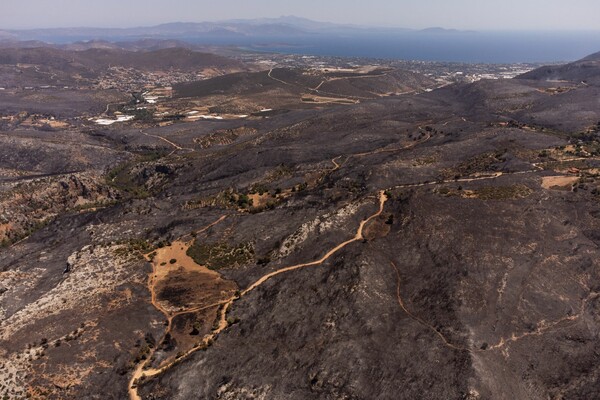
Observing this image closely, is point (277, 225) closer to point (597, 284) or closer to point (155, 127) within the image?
point (597, 284)

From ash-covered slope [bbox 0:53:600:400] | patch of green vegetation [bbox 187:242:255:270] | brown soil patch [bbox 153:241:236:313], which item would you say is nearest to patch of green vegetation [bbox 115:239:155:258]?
ash-covered slope [bbox 0:53:600:400]

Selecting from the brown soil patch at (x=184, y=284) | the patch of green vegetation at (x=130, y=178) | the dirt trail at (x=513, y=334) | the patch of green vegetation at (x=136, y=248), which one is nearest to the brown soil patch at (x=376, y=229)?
the dirt trail at (x=513, y=334)

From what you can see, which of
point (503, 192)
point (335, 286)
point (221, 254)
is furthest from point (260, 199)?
point (503, 192)

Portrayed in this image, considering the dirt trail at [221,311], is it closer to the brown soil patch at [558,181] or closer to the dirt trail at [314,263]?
the dirt trail at [314,263]

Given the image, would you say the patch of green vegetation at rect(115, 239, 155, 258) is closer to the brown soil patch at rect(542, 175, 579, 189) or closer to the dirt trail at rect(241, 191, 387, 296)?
the dirt trail at rect(241, 191, 387, 296)

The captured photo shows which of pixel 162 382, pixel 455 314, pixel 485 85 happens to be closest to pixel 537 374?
pixel 455 314

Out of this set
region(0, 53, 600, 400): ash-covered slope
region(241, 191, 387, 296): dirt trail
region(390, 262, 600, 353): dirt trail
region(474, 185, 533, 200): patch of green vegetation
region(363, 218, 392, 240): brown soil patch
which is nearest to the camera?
region(0, 53, 600, 400): ash-covered slope
